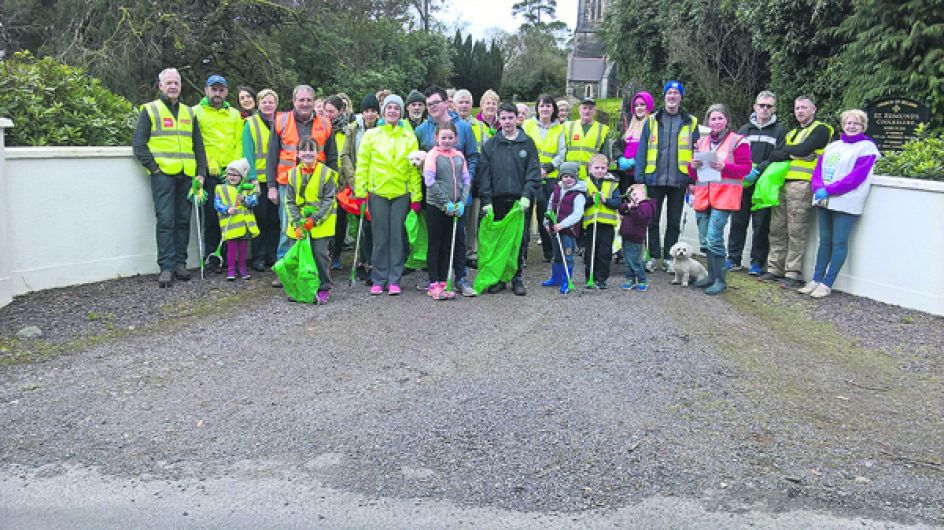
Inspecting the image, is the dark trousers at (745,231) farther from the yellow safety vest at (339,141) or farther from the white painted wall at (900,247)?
the yellow safety vest at (339,141)

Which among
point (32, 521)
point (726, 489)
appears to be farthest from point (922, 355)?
point (32, 521)

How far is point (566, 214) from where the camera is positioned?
9102 millimetres

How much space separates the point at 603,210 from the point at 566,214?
0.44m

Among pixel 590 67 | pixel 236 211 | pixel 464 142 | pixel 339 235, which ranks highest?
pixel 590 67

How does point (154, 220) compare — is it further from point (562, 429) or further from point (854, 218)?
point (854, 218)

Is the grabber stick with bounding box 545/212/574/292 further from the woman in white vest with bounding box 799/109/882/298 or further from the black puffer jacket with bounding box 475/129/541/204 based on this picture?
the woman in white vest with bounding box 799/109/882/298

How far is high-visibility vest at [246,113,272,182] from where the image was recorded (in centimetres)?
968

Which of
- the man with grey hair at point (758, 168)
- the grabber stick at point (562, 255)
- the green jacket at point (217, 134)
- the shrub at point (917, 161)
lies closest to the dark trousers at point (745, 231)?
the man with grey hair at point (758, 168)

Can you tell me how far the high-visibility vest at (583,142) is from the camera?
34.2 feet

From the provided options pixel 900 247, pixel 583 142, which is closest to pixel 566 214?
pixel 583 142

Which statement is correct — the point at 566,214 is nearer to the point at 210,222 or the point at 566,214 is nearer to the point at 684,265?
the point at 684,265

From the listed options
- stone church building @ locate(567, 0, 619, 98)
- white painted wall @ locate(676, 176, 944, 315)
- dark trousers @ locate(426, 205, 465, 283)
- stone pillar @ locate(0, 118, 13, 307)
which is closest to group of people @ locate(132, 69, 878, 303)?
dark trousers @ locate(426, 205, 465, 283)

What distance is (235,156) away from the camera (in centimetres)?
995

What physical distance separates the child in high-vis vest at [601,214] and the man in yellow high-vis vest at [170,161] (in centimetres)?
429
